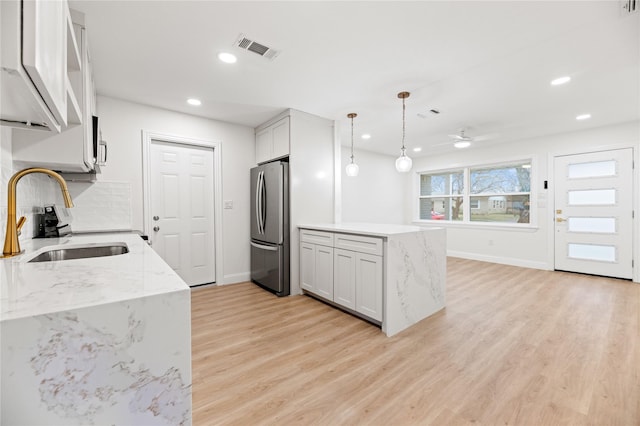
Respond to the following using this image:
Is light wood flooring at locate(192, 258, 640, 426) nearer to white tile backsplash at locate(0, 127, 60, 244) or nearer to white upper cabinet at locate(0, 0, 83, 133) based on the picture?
white tile backsplash at locate(0, 127, 60, 244)

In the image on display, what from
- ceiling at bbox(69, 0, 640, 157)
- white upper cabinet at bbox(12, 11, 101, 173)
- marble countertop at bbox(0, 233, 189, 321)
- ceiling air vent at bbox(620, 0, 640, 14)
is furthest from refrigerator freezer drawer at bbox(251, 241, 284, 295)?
ceiling air vent at bbox(620, 0, 640, 14)

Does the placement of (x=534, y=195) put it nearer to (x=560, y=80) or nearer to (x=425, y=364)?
(x=560, y=80)

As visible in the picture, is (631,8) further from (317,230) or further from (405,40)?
(317,230)

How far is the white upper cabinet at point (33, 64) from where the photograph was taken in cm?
61

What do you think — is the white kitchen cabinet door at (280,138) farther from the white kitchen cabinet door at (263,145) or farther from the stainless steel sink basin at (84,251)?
the stainless steel sink basin at (84,251)

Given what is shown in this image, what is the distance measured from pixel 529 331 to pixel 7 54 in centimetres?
356

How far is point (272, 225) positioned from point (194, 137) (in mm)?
1666

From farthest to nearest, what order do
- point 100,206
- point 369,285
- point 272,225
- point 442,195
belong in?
point 442,195 → point 272,225 → point 100,206 → point 369,285

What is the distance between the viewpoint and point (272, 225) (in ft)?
11.8

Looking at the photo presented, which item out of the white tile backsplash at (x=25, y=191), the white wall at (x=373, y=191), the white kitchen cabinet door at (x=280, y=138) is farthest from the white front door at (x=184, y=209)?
the white wall at (x=373, y=191)

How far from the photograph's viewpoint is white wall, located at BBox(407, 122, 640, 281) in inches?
169

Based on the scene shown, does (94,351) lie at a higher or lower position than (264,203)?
lower

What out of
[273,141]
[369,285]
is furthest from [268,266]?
[273,141]

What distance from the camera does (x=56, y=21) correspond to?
892 mm
